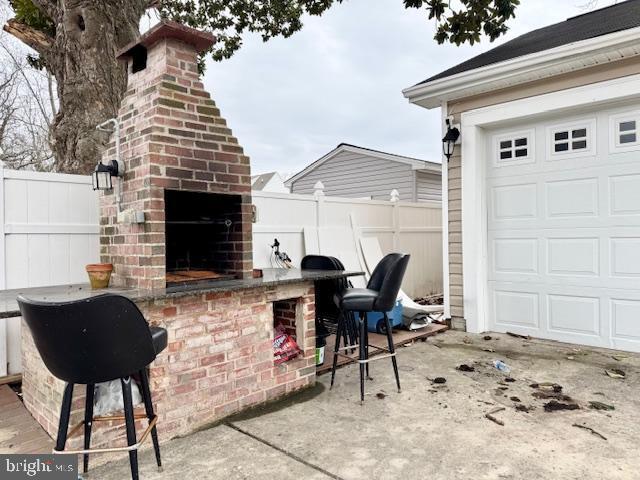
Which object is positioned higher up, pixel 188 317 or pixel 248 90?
pixel 248 90

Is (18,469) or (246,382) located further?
(246,382)

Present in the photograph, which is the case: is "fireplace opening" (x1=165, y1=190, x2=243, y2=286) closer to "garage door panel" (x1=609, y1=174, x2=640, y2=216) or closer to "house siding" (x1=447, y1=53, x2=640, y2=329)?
"house siding" (x1=447, y1=53, x2=640, y2=329)

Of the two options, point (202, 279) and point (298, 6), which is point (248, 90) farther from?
point (202, 279)

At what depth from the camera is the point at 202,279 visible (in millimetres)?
3160

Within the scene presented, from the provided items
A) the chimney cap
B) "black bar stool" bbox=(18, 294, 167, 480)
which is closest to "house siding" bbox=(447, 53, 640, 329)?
the chimney cap

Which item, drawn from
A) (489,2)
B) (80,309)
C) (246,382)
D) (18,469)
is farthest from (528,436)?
(489,2)

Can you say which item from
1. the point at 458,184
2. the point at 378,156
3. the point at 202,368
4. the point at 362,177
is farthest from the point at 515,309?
the point at 362,177

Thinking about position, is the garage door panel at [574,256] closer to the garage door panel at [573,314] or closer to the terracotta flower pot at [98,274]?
the garage door panel at [573,314]

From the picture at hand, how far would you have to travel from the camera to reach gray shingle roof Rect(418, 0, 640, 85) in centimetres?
451

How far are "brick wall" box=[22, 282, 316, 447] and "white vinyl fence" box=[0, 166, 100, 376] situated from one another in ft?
2.55

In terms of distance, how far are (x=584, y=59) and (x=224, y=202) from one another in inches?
147


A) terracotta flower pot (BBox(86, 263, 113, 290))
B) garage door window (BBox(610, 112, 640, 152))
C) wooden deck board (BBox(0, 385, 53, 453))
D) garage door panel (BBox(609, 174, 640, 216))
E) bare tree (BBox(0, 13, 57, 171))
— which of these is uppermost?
bare tree (BBox(0, 13, 57, 171))

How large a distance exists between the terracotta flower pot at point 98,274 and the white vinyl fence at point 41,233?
932mm

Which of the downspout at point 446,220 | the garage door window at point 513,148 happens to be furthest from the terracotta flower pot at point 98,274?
the garage door window at point 513,148
